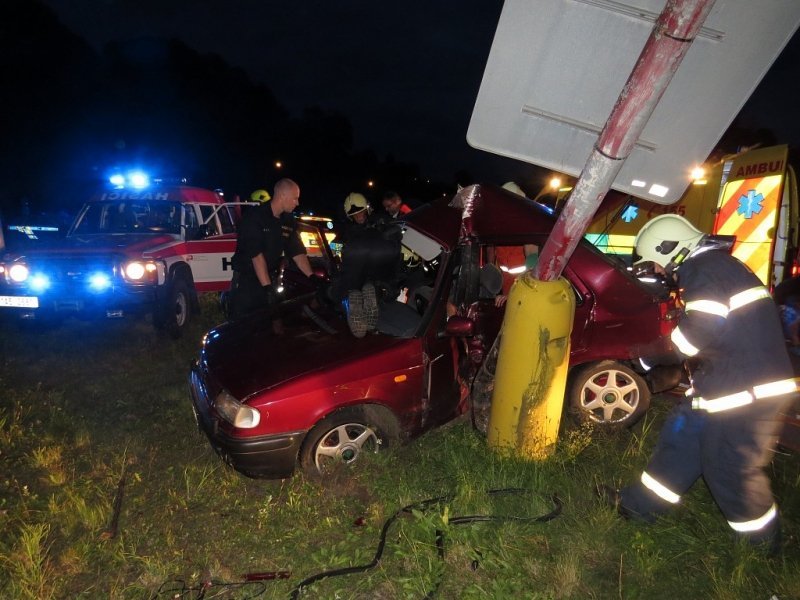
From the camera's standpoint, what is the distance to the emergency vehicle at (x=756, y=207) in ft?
20.7

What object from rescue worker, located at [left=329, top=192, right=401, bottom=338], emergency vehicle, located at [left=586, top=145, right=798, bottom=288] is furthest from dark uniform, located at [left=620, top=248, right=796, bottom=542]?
emergency vehicle, located at [left=586, top=145, right=798, bottom=288]

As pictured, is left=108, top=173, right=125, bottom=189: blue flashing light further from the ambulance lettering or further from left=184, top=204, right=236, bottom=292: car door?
the ambulance lettering

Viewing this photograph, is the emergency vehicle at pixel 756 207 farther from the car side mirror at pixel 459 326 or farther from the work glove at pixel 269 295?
the work glove at pixel 269 295

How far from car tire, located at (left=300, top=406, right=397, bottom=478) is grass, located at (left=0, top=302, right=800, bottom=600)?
0.10 meters

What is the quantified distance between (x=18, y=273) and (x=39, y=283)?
31 cm

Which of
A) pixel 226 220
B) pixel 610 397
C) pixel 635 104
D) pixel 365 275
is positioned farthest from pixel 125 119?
pixel 635 104

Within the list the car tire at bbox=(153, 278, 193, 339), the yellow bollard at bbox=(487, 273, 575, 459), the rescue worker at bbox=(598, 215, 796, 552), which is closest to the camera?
the rescue worker at bbox=(598, 215, 796, 552)

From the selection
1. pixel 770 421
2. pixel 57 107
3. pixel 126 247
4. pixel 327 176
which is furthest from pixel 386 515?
pixel 327 176

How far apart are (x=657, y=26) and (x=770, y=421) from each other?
6.54ft

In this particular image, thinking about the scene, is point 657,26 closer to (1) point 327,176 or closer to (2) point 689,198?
(2) point 689,198

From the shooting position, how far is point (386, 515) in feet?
10.5

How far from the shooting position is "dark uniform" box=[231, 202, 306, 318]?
193 inches

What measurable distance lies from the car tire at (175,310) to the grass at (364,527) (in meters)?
2.48

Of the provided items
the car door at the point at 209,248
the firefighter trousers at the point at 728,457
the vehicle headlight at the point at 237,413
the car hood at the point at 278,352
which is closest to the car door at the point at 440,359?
the car hood at the point at 278,352
